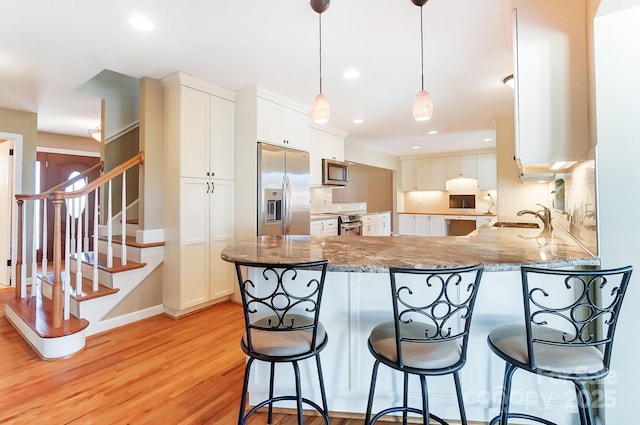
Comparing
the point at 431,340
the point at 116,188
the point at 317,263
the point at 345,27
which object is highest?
the point at 345,27

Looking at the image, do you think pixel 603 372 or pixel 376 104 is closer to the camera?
pixel 603 372

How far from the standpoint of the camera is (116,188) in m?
3.69

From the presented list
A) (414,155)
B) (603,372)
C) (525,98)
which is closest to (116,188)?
(525,98)

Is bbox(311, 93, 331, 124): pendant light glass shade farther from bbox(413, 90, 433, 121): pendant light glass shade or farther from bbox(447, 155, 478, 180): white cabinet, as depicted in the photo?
bbox(447, 155, 478, 180): white cabinet

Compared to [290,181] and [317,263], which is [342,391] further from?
[290,181]

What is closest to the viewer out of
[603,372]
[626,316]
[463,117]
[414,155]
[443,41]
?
[603,372]

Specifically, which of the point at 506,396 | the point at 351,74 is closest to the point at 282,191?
the point at 351,74

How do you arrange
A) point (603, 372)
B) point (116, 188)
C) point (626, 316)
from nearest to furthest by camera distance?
point (603, 372), point (626, 316), point (116, 188)

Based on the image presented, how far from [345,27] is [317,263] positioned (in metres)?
1.84

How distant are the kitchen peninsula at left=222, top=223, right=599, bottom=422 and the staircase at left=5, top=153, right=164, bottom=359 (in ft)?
5.51

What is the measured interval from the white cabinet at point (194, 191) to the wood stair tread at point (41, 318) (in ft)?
2.68

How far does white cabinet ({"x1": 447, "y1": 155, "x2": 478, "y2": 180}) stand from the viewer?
7.14m

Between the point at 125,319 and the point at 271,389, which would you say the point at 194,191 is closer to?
the point at 125,319

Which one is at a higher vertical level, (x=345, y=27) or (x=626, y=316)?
(x=345, y=27)
